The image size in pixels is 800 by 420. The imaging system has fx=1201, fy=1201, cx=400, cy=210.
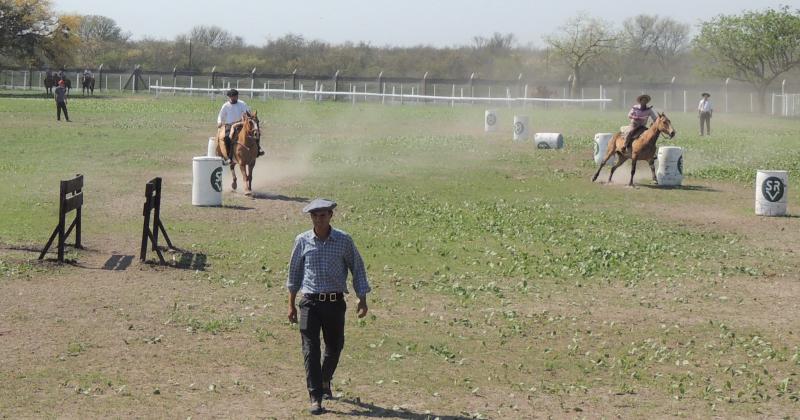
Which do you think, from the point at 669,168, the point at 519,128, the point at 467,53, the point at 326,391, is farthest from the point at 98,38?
the point at 326,391

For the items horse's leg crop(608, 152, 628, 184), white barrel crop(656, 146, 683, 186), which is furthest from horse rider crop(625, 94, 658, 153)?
white barrel crop(656, 146, 683, 186)

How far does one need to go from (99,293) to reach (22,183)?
45.1ft

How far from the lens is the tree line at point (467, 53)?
8481cm

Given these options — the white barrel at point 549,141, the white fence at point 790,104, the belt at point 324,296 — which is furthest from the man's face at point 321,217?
the white fence at point 790,104

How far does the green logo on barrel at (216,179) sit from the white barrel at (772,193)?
1140 cm

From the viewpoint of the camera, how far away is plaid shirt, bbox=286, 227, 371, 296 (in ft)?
36.1

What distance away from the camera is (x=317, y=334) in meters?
11.0

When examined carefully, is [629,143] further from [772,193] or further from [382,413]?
[382,413]

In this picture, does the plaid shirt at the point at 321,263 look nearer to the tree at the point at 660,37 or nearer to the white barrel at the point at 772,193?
the white barrel at the point at 772,193

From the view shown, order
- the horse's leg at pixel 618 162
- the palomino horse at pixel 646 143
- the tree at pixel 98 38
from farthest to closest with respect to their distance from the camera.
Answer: the tree at pixel 98 38 → the horse's leg at pixel 618 162 → the palomino horse at pixel 646 143

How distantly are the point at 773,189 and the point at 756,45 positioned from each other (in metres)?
61.2

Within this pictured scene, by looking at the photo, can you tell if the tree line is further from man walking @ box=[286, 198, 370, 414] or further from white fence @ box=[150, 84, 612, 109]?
man walking @ box=[286, 198, 370, 414]

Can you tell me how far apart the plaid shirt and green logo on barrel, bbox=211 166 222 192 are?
13.9 m

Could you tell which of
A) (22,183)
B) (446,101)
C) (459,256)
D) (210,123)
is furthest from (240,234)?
(446,101)
